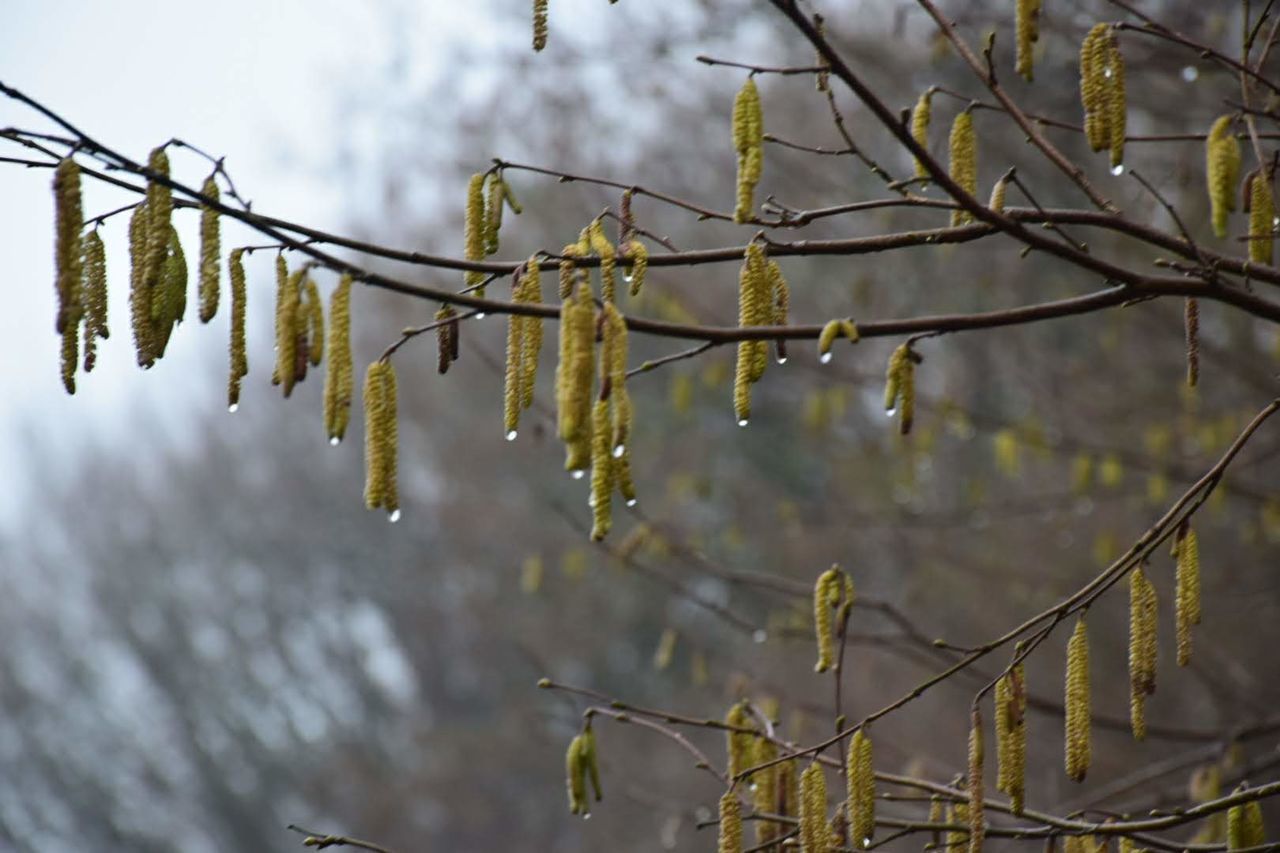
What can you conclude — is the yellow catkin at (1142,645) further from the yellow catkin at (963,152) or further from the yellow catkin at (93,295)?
the yellow catkin at (93,295)

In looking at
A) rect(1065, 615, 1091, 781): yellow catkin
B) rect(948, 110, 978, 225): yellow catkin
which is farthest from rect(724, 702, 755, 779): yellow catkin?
rect(948, 110, 978, 225): yellow catkin

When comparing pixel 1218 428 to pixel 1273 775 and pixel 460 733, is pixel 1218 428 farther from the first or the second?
pixel 460 733

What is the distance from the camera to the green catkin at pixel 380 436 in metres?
1.99

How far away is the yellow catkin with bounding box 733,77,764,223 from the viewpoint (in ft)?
6.72

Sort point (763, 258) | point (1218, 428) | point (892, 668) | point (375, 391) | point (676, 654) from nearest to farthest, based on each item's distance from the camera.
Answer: point (375, 391)
point (763, 258)
point (1218, 428)
point (892, 668)
point (676, 654)

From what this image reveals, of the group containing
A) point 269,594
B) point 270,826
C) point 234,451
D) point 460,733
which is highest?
point 234,451

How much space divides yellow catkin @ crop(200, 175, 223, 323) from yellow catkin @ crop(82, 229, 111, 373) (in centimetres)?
27

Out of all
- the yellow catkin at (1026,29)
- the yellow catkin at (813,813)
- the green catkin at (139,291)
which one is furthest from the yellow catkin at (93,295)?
the yellow catkin at (1026,29)

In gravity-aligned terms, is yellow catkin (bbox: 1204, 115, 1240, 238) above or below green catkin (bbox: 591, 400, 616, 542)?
above

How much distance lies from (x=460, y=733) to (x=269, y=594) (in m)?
4.45

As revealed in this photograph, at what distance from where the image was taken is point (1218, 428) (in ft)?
19.6

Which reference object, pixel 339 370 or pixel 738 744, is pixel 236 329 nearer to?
pixel 339 370

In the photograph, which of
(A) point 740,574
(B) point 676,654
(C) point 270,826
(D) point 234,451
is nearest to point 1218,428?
(A) point 740,574

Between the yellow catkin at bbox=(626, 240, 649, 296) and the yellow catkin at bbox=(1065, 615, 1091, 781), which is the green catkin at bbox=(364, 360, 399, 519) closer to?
the yellow catkin at bbox=(626, 240, 649, 296)
